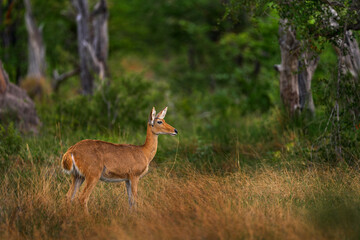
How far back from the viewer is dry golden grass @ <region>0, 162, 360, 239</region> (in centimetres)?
584

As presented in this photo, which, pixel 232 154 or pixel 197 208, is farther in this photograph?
pixel 232 154

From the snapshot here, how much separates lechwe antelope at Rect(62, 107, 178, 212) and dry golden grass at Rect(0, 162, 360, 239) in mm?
291

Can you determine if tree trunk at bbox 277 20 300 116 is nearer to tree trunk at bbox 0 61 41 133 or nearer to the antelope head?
the antelope head

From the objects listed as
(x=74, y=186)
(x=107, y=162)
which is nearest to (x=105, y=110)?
(x=74, y=186)

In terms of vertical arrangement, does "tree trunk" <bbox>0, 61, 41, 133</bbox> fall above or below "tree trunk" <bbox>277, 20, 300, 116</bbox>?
below

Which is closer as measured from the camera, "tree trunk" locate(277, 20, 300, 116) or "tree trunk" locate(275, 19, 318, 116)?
"tree trunk" locate(277, 20, 300, 116)

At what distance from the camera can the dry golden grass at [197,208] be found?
5.84 metres

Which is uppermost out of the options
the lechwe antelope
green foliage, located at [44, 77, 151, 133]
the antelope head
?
the antelope head

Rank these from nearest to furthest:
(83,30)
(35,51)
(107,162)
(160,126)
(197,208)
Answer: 1. (197,208)
2. (107,162)
3. (160,126)
4. (83,30)
5. (35,51)

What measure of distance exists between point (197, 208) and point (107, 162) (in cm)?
157

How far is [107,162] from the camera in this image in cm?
725

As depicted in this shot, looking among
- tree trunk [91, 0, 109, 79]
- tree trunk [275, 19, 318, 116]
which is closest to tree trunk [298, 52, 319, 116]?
tree trunk [275, 19, 318, 116]

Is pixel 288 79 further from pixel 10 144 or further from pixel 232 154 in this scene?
pixel 10 144

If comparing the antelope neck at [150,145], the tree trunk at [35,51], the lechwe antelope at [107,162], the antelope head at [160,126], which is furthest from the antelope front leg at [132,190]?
the tree trunk at [35,51]
